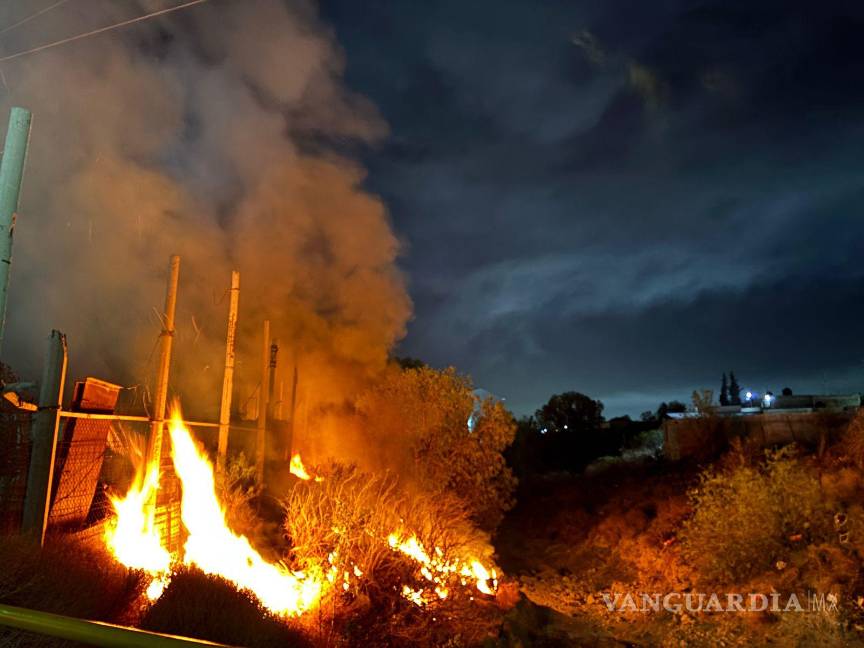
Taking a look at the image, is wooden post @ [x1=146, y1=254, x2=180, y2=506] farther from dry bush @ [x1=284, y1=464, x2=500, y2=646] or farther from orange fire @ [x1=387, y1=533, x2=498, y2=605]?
orange fire @ [x1=387, y1=533, x2=498, y2=605]

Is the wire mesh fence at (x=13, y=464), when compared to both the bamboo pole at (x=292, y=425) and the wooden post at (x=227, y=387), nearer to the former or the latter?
the wooden post at (x=227, y=387)

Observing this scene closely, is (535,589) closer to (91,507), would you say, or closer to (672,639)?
(672,639)

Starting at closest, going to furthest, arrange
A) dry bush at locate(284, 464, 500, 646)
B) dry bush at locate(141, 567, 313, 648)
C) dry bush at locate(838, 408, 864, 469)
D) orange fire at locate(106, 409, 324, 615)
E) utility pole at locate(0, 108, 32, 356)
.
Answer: utility pole at locate(0, 108, 32, 356) < dry bush at locate(141, 567, 313, 648) < orange fire at locate(106, 409, 324, 615) < dry bush at locate(284, 464, 500, 646) < dry bush at locate(838, 408, 864, 469)

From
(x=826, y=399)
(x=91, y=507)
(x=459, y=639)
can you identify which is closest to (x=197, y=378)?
(x=91, y=507)

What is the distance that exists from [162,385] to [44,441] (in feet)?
11.7

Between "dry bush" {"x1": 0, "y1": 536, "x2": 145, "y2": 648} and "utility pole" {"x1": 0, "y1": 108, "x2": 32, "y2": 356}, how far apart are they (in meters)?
2.36

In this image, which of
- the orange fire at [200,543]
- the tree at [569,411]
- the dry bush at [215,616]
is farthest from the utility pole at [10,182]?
the tree at [569,411]

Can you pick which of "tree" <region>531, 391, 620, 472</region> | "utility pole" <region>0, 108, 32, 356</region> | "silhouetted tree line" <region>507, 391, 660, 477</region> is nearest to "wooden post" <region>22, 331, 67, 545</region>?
"utility pole" <region>0, 108, 32, 356</region>

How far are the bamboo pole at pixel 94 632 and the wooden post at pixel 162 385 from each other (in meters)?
8.67

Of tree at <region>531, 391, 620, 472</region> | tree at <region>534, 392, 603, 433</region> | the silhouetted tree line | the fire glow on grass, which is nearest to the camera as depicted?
the fire glow on grass

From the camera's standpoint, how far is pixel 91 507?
31.7 feet

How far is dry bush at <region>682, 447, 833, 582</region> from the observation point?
1483cm

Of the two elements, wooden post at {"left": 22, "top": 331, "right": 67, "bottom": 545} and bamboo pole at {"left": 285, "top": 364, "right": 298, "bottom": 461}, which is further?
bamboo pole at {"left": 285, "top": 364, "right": 298, "bottom": 461}

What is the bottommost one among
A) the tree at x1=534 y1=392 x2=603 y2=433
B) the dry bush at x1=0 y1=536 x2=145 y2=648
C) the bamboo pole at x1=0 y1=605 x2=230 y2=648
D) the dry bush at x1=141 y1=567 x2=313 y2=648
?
the dry bush at x1=141 y1=567 x2=313 y2=648
